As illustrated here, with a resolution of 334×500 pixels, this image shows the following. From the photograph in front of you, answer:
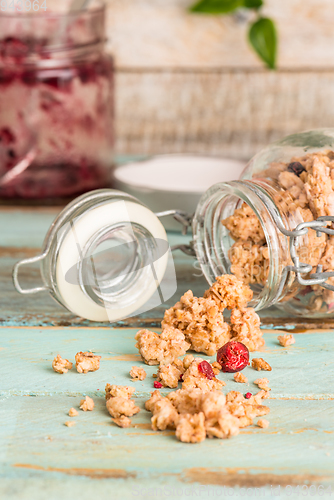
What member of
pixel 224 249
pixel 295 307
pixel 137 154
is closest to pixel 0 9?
pixel 137 154

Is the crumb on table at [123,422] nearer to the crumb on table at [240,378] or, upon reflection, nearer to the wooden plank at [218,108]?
the crumb on table at [240,378]

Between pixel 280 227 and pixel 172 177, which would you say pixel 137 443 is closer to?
pixel 280 227

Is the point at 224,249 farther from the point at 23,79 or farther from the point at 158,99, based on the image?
the point at 158,99

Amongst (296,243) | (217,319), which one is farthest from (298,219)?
(217,319)

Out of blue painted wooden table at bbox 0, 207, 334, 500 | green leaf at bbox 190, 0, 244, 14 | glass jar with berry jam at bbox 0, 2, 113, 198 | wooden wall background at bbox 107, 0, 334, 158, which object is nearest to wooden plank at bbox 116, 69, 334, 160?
wooden wall background at bbox 107, 0, 334, 158

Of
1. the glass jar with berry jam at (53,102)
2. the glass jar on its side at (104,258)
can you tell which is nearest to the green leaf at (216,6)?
the glass jar with berry jam at (53,102)

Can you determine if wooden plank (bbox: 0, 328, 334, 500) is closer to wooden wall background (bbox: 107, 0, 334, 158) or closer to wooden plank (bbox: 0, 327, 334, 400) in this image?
wooden plank (bbox: 0, 327, 334, 400)
